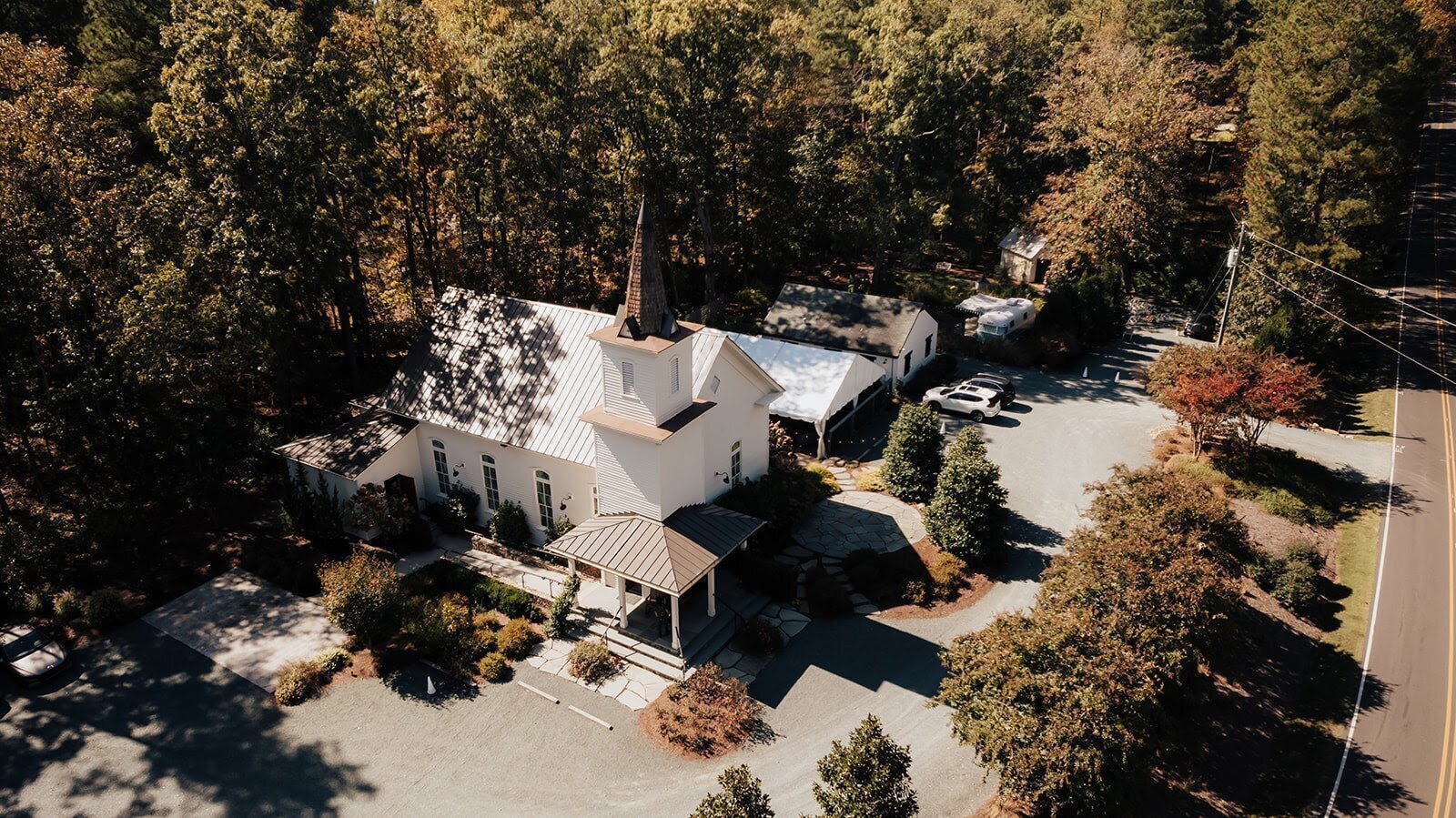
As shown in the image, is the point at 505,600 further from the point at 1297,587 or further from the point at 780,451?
the point at 1297,587

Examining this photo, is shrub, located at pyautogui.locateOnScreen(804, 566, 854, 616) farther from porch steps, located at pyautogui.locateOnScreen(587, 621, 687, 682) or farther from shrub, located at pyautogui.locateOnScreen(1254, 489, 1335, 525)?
shrub, located at pyautogui.locateOnScreen(1254, 489, 1335, 525)

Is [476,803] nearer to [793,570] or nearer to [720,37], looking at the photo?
[793,570]

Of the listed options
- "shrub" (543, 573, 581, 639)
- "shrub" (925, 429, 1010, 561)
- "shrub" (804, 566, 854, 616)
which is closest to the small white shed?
"shrub" (925, 429, 1010, 561)

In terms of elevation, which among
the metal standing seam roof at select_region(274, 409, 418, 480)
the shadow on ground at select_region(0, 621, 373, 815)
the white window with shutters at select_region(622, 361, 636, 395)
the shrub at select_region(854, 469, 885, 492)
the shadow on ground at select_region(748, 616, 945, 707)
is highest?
the white window with shutters at select_region(622, 361, 636, 395)

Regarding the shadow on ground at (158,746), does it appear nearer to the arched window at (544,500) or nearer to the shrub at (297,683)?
the shrub at (297,683)

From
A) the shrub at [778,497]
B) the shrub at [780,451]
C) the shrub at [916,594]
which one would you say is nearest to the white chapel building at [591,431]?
the shrub at [778,497]

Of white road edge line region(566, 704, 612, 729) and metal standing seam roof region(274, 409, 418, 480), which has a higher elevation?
metal standing seam roof region(274, 409, 418, 480)

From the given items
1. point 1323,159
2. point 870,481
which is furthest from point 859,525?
point 1323,159
